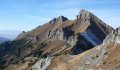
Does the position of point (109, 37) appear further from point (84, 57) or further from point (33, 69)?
point (33, 69)

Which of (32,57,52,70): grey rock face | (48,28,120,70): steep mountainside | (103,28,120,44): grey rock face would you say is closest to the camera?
(48,28,120,70): steep mountainside

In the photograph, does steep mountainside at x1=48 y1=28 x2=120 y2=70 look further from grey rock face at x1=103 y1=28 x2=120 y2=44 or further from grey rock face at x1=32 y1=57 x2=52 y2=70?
grey rock face at x1=32 y1=57 x2=52 y2=70

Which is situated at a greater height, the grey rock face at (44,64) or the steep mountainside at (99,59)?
the steep mountainside at (99,59)

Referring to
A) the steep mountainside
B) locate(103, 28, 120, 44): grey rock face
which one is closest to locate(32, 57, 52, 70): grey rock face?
the steep mountainside

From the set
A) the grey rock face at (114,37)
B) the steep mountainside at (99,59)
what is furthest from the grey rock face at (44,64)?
the grey rock face at (114,37)

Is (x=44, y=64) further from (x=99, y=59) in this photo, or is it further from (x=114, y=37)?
(x=99, y=59)

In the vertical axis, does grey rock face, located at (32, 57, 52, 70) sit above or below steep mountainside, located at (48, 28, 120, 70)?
below

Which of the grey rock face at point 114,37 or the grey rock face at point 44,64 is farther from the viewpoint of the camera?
the grey rock face at point 44,64

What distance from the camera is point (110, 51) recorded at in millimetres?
132750

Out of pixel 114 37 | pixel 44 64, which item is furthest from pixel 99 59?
pixel 44 64

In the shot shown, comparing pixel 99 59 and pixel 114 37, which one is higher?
pixel 114 37

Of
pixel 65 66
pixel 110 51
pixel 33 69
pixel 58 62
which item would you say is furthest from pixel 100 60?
pixel 33 69

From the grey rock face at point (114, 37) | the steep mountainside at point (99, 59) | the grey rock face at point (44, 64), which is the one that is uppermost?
the grey rock face at point (114, 37)

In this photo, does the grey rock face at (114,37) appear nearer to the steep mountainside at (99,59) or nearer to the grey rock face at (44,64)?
the steep mountainside at (99,59)
